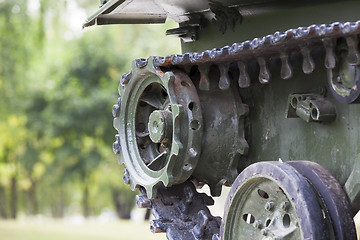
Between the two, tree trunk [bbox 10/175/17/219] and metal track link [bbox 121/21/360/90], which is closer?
metal track link [bbox 121/21/360/90]

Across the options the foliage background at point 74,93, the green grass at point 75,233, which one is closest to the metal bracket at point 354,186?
the green grass at point 75,233

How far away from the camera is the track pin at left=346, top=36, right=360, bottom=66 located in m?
3.64

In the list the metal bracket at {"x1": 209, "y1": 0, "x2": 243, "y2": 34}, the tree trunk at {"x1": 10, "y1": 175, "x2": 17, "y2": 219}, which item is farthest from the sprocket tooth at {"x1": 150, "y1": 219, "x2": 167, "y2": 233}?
the tree trunk at {"x1": 10, "y1": 175, "x2": 17, "y2": 219}

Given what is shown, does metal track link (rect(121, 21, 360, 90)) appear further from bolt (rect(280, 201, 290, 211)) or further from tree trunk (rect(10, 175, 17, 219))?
tree trunk (rect(10, 175, 17, 219))

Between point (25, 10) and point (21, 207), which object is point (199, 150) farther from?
point (21, 207)

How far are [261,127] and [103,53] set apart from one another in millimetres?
14239

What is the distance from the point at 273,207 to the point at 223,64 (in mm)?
1084

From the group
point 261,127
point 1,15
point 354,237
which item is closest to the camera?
point 354,237

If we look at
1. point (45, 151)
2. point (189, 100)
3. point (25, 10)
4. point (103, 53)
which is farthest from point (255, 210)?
point (45, 151)

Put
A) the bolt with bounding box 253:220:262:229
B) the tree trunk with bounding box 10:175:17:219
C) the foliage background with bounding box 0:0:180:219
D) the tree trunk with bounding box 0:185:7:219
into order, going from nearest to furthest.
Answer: the bolt with bounding box 253:220:262:229
the foliage background with bounding box 0:0:180:219
the tree trunk with bounding box 10:175:17:219
the tree trunk with bounding box 0:185:7:219

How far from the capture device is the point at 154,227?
5098 mm

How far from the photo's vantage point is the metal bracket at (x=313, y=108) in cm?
427

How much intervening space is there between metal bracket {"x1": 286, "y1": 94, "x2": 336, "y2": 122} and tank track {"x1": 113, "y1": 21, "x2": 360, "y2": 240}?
0.69 feet

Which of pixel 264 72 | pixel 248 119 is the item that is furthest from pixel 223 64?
pixel 248 119
